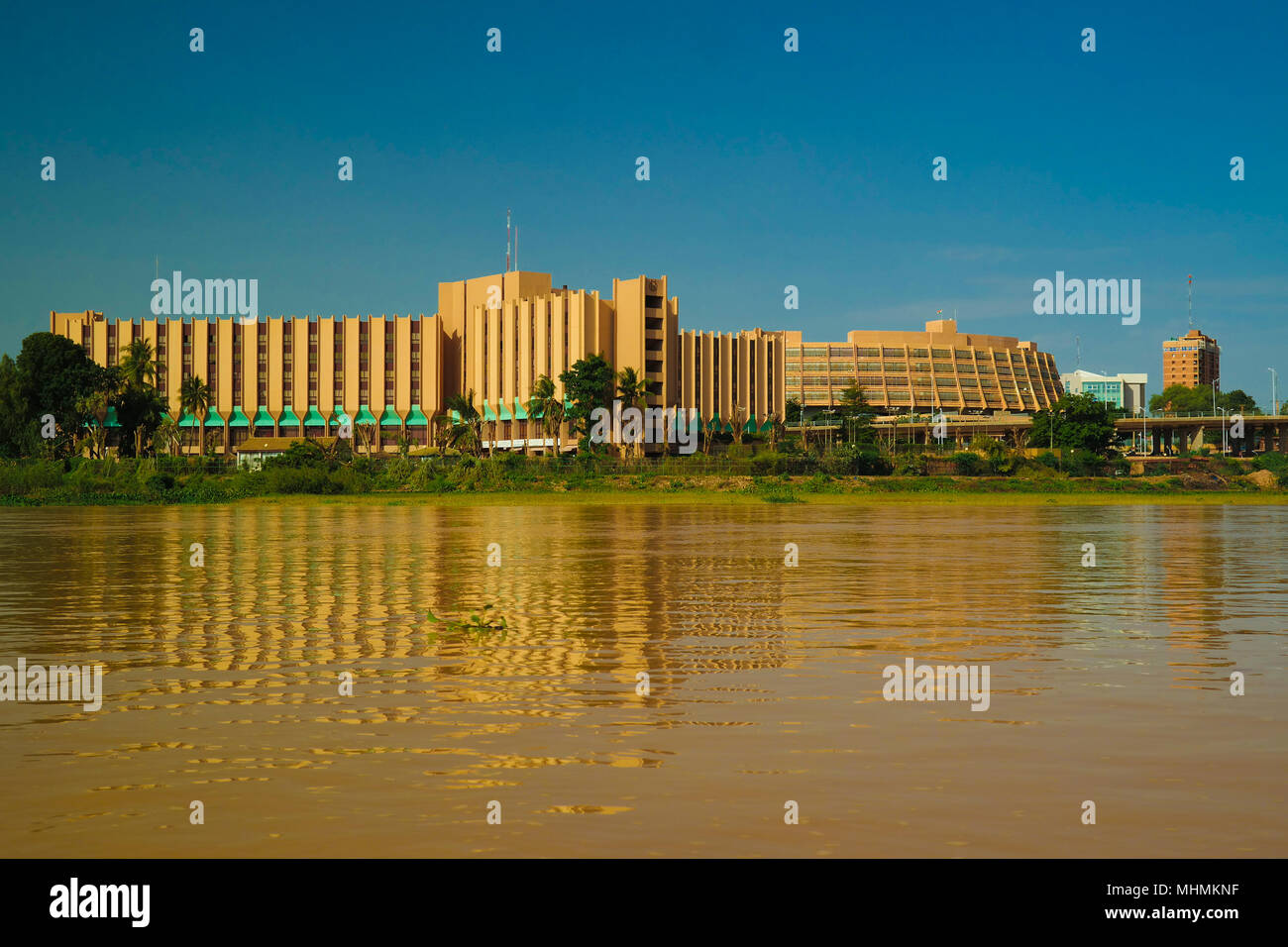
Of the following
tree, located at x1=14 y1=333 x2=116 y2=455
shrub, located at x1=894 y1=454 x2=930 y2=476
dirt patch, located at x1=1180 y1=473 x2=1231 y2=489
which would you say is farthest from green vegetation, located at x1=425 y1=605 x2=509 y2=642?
tree, located at x1=14 y1=333 x2=116 y2=455

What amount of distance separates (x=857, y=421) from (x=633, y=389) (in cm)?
3323

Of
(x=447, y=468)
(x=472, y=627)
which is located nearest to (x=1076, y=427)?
(x=447, y=468)

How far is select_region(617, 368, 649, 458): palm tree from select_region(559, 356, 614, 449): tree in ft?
5.39

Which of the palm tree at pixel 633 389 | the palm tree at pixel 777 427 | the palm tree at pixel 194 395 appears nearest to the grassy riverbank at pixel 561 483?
the palm tree at pixel 633 389

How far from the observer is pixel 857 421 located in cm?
14625

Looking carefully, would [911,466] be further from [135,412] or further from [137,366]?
[137,366]

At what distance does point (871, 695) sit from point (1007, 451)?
310 feet

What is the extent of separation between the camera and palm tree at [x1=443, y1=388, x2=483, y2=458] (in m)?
117

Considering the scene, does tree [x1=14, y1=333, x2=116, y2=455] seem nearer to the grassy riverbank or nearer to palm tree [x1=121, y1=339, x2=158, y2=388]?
palm tree [x1=121, y1=339, x2=158, y2=388]

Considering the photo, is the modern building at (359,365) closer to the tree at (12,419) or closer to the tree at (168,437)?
the tree at (168,437)

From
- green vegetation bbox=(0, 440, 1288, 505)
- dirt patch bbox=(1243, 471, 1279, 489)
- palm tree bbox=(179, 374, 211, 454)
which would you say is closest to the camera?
green vegetation bbox=(0, 440, 1288, 505)
